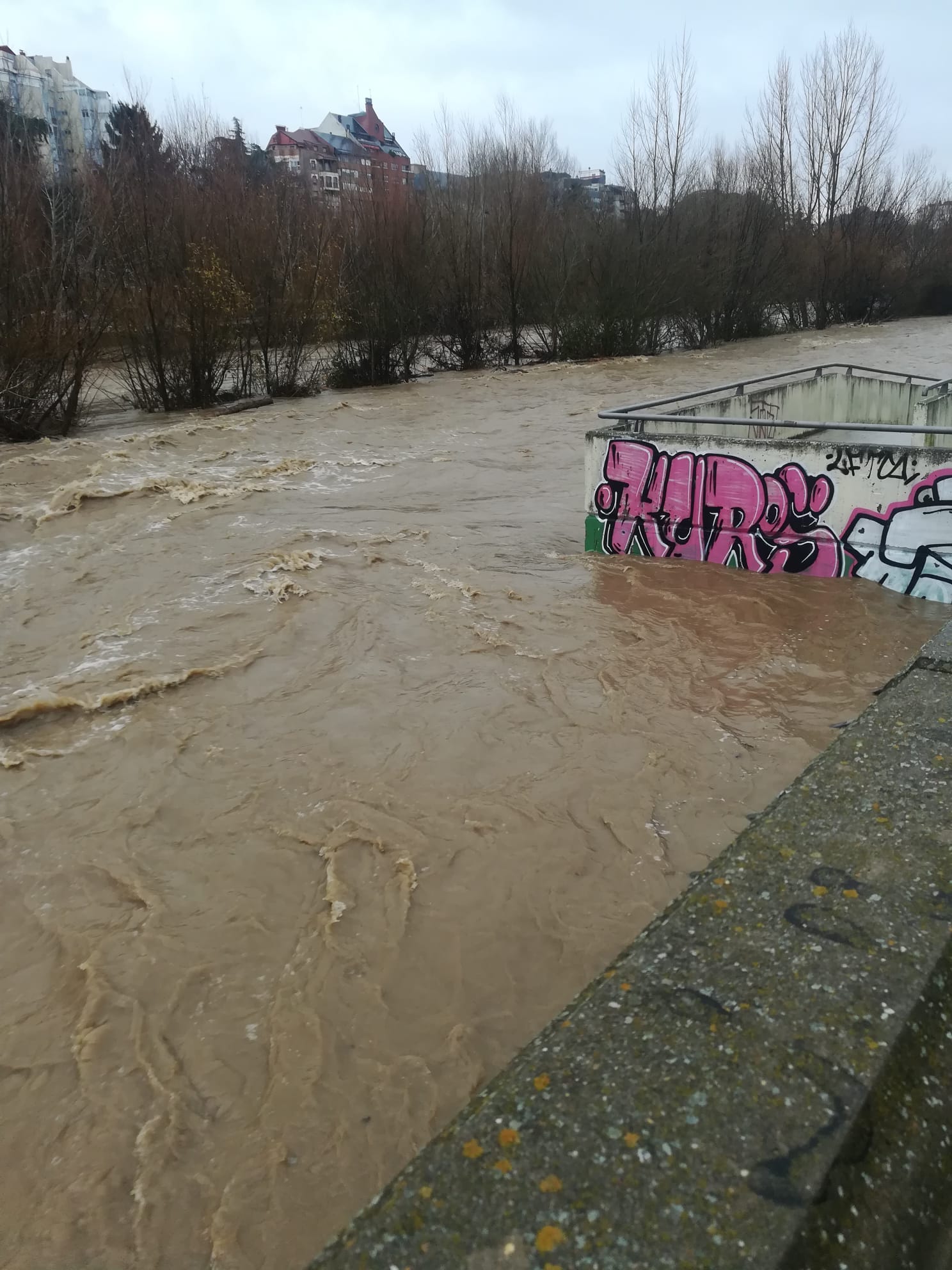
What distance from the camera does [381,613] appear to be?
7.51 metres

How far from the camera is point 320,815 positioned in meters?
4.61

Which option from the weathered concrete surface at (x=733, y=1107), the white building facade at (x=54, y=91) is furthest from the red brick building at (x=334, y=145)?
the weathered concrete surface at (x=733, y=1107)

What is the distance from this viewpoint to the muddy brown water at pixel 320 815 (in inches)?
113

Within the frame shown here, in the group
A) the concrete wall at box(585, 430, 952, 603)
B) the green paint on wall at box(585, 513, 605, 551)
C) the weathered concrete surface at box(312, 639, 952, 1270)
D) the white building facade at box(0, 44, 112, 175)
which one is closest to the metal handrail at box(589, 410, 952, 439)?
the concrete wall at box(585, 430, 952, 603)

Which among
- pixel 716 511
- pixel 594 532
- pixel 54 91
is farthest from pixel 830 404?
pixel 54 91

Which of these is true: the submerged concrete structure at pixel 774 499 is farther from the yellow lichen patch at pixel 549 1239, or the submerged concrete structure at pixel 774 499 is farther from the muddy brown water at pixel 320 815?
the yellow lichen patch at pixel 549 1239

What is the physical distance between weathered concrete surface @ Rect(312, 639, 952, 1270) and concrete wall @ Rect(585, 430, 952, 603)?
A: 218 inches

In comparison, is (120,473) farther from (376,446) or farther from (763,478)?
(763,478)

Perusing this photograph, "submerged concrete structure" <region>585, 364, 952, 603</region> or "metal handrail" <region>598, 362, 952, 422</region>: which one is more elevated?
"metal handrail" <region>598, 362, 952, 422</region>

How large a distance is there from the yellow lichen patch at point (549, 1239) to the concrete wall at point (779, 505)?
6785 millimetres

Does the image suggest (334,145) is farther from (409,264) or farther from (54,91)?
(409,264)

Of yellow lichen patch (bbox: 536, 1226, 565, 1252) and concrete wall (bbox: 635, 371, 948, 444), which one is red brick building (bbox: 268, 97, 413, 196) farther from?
yellow lichen patch (bbox: 536, 1226, 565, 1252)

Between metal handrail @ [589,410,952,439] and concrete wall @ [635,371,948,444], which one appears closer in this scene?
metal handrail @ [589,410,952,439]

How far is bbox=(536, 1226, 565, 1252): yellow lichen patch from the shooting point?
4.55 feet
